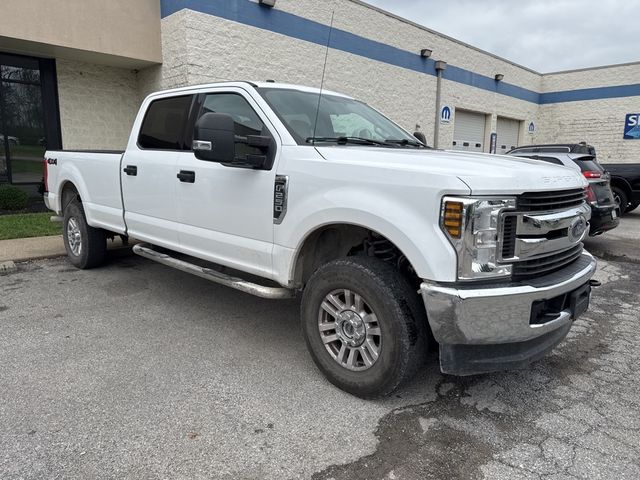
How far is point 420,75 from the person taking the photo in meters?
16.5

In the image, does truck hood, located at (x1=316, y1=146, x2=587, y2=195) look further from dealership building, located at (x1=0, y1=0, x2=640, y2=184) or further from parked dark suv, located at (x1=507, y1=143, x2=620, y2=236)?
dealership building, located at (x1=0, y1=0, x2=640, y2=184)

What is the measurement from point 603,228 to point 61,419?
25.8ft

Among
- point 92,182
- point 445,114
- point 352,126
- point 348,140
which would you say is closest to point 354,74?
point 445,114

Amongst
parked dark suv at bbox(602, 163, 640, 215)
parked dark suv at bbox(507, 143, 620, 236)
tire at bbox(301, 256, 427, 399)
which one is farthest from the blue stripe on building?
tire at bbox(301, 256, 427, 399)

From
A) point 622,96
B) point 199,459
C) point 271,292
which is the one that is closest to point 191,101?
point 271,292

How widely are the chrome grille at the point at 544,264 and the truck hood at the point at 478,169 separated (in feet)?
1.39

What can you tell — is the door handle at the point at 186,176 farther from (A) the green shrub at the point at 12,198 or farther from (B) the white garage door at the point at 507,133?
(B) the white garage door at the point at 507,133

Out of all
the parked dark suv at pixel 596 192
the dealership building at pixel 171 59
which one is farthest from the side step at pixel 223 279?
the dealership building at pixel 171 59

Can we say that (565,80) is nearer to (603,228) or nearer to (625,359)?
(603,228)

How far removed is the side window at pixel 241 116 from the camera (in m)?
3.81

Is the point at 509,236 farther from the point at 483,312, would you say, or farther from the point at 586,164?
the point at 586,164

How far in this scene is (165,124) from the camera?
4.79 metres

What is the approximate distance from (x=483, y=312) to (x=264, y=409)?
57.8 inches

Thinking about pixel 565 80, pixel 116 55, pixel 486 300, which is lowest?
pixel 486 300
